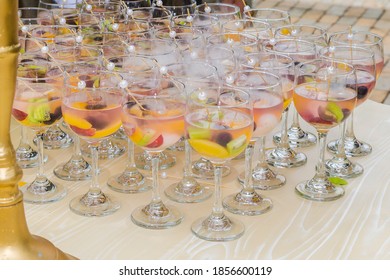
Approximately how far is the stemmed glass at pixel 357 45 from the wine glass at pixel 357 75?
0.03 meters

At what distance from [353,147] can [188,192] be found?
48 cm

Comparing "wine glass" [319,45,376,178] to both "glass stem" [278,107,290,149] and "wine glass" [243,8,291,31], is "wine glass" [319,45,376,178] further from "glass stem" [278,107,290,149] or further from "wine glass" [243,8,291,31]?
"wine glass" [243,8,291,31]

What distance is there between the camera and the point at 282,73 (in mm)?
1581

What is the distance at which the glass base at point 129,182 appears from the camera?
1.54 metres

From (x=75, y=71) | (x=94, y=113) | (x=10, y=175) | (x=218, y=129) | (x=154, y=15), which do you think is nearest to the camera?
(x=10, y=175)

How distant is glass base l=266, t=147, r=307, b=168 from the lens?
66.6 inches

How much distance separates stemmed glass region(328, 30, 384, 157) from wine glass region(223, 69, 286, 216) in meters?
0.30

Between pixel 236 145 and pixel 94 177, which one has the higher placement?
pixel 236 145

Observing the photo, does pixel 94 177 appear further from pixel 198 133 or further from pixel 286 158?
pixel 286 158

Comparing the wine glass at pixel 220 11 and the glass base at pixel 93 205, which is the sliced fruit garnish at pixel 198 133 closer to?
the glass base at pixel 93 205

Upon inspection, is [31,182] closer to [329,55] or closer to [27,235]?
[27,235]

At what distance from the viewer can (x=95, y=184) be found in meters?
1.50

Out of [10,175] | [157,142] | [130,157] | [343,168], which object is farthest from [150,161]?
[10,175]
